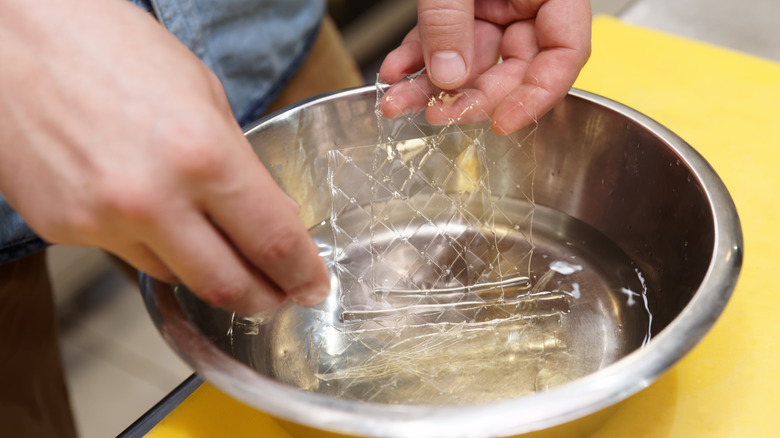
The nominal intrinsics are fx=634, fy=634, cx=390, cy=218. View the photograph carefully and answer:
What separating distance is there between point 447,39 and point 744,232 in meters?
0.22

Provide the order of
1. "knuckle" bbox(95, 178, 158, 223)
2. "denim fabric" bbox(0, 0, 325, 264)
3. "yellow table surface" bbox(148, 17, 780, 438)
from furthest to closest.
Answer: "denim fabric" bbox(0, 0, 325, 264), "yellow table surface" bbox(148, 17, 780, 438), "knuckle" bbox(95, 178, 158, 223)

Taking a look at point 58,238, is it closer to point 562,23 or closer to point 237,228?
point 237,228

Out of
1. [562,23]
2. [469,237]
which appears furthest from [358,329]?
[562,23]

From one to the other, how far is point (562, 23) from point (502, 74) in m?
0.05

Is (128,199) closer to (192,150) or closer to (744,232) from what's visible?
(192,150)

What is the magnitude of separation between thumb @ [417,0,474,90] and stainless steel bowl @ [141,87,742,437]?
44 mm

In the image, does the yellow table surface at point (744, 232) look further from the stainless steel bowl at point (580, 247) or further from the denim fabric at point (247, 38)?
the denim fabric at point (247, 38)

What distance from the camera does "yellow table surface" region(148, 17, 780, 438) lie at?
0.31m

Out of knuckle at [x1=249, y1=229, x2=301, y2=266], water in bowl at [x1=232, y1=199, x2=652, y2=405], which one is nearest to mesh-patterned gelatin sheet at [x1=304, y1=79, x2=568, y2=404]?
water in bowl at [x1=232, y1=199, x2=652, y2=405]

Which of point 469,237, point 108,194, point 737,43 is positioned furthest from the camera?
point 737,43

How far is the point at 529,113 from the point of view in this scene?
38 cm

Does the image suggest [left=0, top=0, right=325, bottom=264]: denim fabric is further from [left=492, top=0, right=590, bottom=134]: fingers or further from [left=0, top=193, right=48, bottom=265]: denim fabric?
[left=492, top=0, right=590, bottom=134]: fingers

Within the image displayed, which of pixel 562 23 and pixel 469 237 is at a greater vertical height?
pixel 562 23

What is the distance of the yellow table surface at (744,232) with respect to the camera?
0.31m
